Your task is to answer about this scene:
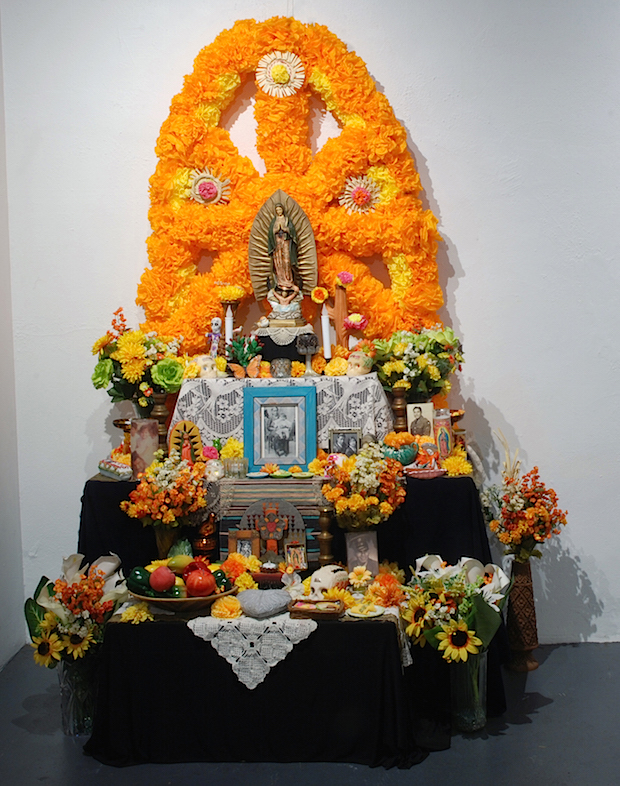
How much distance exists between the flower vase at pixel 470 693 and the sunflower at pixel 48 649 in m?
1.83

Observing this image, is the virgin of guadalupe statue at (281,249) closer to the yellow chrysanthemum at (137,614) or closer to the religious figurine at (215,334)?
the religious figurine at (215,334)

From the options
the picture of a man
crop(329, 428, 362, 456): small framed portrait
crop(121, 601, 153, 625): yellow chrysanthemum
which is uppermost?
the picture of a man

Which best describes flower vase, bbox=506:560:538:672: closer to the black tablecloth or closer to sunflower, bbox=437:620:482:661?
sunflower, bbox=437:620:482:661

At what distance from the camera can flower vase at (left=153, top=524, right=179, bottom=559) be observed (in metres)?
4.40

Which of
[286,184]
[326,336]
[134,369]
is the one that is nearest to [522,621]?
[326,336]

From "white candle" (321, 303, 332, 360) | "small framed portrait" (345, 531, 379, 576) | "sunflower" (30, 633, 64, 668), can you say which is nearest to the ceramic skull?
"small framed portrait" (345, 531, 379, 576)

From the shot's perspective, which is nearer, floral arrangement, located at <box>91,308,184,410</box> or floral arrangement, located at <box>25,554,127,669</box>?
A: floral arrangement, located at <box>25,554,127,669</box>

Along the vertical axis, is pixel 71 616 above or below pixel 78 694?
above

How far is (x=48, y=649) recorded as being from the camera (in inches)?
155

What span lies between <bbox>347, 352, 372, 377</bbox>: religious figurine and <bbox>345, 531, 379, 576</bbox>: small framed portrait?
2.91 feet

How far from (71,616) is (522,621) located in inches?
96.4

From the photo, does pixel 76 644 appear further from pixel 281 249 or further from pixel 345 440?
pixel 281 249

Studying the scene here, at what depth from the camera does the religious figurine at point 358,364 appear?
4672 millimetres

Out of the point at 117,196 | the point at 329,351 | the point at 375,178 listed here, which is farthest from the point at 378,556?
the point at 117,196
